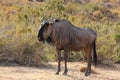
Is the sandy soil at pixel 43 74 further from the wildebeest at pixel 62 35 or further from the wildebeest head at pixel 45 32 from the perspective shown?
the wildebeest head at pixel 45 32

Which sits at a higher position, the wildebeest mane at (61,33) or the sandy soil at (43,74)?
the wildebeest mane at (61,33)

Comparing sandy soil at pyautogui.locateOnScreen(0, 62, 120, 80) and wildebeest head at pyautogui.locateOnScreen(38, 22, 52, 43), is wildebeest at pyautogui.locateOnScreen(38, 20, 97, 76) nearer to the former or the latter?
wildebeest head at pyautogui.locateOnScreen(38, 22, 52, 43)

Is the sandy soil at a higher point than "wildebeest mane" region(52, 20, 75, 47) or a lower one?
→ lower

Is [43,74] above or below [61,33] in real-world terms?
below

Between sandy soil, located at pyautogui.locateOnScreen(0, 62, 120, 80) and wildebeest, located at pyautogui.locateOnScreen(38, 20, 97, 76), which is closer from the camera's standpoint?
sandy soil, located at pyautogui.locateOnScreen(0, 62, 120, 80)

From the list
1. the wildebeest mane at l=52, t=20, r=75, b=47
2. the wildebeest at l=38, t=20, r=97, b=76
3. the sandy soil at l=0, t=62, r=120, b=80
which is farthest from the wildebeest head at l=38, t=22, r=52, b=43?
the sandy soil at l=0, t=62, r=120, b=80

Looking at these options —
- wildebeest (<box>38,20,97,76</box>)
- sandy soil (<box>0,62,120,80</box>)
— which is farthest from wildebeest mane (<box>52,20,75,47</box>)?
sandy soil (<box>0,62,120,80</box>)

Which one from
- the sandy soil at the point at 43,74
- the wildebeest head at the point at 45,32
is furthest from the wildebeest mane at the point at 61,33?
the sandy soil at the point at 43,74

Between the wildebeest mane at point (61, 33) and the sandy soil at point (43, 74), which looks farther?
the wildebeest mane at point (61, 33)

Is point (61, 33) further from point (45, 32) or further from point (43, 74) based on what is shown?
point (43, 74)

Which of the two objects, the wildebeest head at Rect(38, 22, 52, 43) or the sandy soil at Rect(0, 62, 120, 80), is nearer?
the sandy soil at Rect(0, 62, 120, 80)

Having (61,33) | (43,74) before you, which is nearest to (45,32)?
(61,33)

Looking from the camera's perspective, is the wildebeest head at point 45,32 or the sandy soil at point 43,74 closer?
the sandy soil at point 43,74

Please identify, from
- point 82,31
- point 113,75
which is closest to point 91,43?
point 82,31
